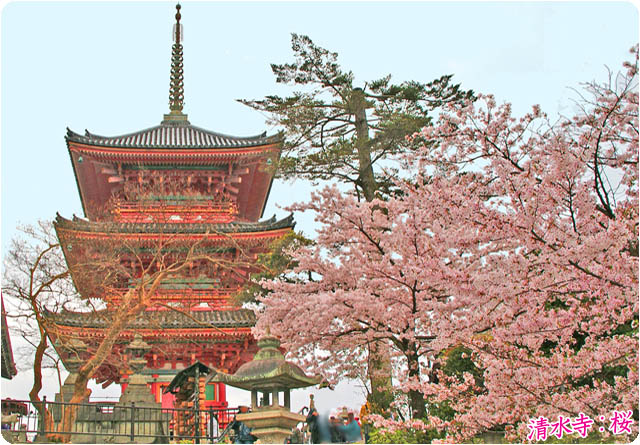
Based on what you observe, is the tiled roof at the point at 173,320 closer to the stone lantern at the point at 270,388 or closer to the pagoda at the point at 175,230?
the pagoda at the point at 175,230

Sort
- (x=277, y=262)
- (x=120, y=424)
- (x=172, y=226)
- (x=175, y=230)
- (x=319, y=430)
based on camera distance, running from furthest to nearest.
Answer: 1. (x=172, y=226)
2. (x=175, y=230)
3. (x=277, y=262)
4. (x=120, y=424)
5. (x=319, y=430)

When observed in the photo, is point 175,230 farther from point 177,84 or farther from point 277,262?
point 177,84

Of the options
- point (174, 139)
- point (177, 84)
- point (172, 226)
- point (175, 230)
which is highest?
point (177, 84)

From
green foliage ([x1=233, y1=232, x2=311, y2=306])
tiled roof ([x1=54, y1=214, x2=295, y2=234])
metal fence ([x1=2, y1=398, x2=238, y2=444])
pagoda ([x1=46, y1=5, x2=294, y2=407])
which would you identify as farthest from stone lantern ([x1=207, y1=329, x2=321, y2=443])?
tiled roof ([x1=54, y1=214, x2=295, y2=234])

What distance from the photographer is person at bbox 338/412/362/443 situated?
11.0 metres

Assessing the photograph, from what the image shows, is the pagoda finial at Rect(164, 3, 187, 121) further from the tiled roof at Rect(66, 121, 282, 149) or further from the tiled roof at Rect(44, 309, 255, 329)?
the tiled roof at Rect(44, 309, 255, 329)

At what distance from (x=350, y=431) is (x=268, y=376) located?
8.26 feet

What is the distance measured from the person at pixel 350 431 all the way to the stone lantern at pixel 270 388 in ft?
4.49

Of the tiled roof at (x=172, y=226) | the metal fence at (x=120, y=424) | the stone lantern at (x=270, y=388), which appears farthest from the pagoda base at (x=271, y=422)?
the tiled roof at (x=172, y=226)

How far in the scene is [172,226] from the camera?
69.7 feet

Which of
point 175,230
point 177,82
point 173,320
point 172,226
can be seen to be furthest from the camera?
point 177,82

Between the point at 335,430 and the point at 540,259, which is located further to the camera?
the point at 335,430

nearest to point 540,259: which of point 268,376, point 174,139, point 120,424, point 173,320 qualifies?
point 268,376

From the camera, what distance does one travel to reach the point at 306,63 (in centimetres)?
1565
